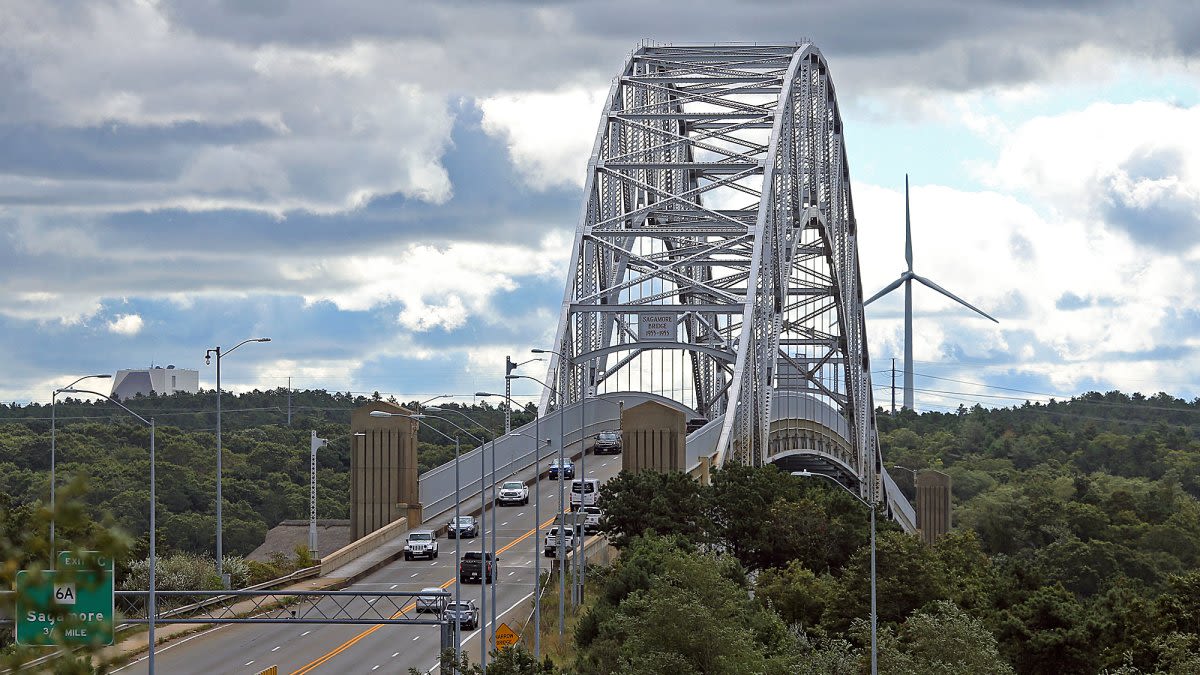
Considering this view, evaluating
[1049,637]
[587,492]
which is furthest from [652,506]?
[1049,637]

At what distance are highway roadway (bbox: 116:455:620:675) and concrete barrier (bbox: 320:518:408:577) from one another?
1.69 metres

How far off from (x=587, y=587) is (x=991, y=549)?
69.7 metres

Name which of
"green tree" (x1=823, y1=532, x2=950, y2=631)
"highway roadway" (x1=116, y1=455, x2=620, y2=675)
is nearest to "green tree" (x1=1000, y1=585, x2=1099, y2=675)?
"green tree" (x1=823, y1=532, x2=950, y2=631)

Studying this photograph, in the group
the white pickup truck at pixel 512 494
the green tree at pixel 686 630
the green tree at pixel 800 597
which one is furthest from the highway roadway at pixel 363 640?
the green tree at pixel 800 597

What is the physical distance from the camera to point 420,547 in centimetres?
6644

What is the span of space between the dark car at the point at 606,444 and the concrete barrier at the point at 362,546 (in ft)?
64.5

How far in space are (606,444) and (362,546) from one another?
2428 centimetres

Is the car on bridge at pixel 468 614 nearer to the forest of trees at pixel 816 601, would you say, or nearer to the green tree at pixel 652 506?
the forest of trees at pixel 816 601

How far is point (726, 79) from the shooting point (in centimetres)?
10750

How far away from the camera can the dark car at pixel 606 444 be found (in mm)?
90688

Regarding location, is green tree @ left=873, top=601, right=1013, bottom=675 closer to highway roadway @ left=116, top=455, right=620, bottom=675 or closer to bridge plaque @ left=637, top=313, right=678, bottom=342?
highway roadway @ left=116, top=455, right=620, bottom=675

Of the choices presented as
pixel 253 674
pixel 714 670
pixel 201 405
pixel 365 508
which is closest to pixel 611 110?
pixel 365 508

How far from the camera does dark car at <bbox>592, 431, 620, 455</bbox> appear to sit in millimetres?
90688

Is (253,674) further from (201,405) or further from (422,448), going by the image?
(201,405)
